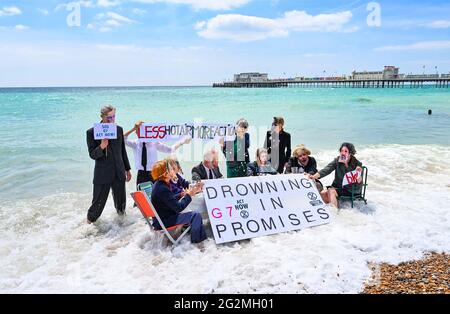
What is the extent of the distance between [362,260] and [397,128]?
70.9ft

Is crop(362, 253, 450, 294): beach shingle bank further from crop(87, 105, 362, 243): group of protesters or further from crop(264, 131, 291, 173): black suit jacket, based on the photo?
crop(264, 131, 291, 173): black suit jacket

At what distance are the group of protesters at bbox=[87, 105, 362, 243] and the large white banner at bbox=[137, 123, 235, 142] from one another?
4.5 inches

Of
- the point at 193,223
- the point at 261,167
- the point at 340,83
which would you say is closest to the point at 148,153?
the point at 193,223

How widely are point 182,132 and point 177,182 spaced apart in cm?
158

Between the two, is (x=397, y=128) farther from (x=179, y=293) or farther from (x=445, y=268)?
(x=179, y=293)

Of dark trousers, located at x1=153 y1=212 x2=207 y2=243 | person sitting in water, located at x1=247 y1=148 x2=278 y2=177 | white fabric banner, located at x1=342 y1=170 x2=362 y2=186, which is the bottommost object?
dark trousers, located at x1=153 y1=212 x2=207 y2=243

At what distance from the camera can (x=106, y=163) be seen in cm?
662

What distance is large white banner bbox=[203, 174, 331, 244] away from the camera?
6.17 metres

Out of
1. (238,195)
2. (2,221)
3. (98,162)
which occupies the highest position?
(98,162)

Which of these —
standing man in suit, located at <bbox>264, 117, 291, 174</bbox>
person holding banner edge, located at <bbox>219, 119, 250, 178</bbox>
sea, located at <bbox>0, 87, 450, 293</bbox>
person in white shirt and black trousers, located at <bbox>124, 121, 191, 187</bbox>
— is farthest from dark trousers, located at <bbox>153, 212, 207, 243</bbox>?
standing man in suit, located at <bbox>264, 117, 291, 174</bbox>

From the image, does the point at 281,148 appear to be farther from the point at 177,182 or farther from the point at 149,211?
the point at 149,211

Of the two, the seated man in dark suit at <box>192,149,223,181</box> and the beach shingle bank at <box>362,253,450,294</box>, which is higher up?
the seated man in dark suit at <box>192,149,223,181</box>

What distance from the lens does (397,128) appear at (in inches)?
966
